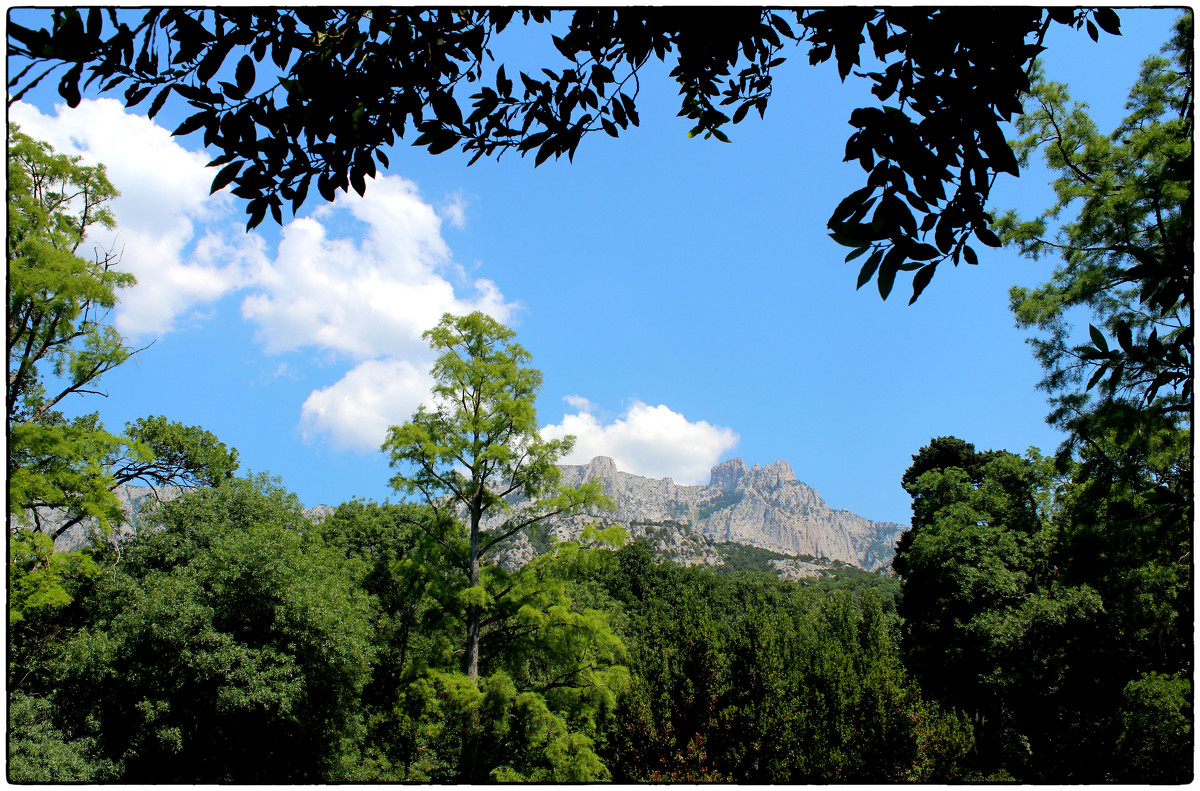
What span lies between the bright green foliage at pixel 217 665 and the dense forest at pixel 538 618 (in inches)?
2.3

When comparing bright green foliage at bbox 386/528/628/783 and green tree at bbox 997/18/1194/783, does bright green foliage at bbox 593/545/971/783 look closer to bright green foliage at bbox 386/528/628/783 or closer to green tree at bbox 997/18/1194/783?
bright green foliage at bbox 386/528/628/783

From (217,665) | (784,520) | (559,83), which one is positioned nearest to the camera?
(559,83)

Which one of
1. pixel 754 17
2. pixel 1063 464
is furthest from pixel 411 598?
pixel 754 17

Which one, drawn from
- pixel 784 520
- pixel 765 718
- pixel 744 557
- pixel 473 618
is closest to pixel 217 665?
pixel 473 618

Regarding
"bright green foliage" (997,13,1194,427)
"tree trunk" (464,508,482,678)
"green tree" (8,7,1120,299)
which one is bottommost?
→ "tree trunk" (464,508,482,678)

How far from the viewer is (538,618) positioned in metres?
10.2

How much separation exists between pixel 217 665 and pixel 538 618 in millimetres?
6352

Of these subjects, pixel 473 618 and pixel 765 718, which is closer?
pixel 765 718

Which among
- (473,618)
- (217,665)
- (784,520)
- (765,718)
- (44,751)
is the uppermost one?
(784,520)

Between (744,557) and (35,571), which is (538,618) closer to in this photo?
(35,571)

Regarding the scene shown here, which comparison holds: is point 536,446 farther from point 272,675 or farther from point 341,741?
point 341,741

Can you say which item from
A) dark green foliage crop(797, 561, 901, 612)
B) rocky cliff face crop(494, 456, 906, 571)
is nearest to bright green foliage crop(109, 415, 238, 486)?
dark green foliage crop(797, 561, 901, 612)

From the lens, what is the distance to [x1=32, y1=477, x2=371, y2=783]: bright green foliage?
37.6 feet

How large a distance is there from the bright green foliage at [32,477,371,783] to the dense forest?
2.3 inches
